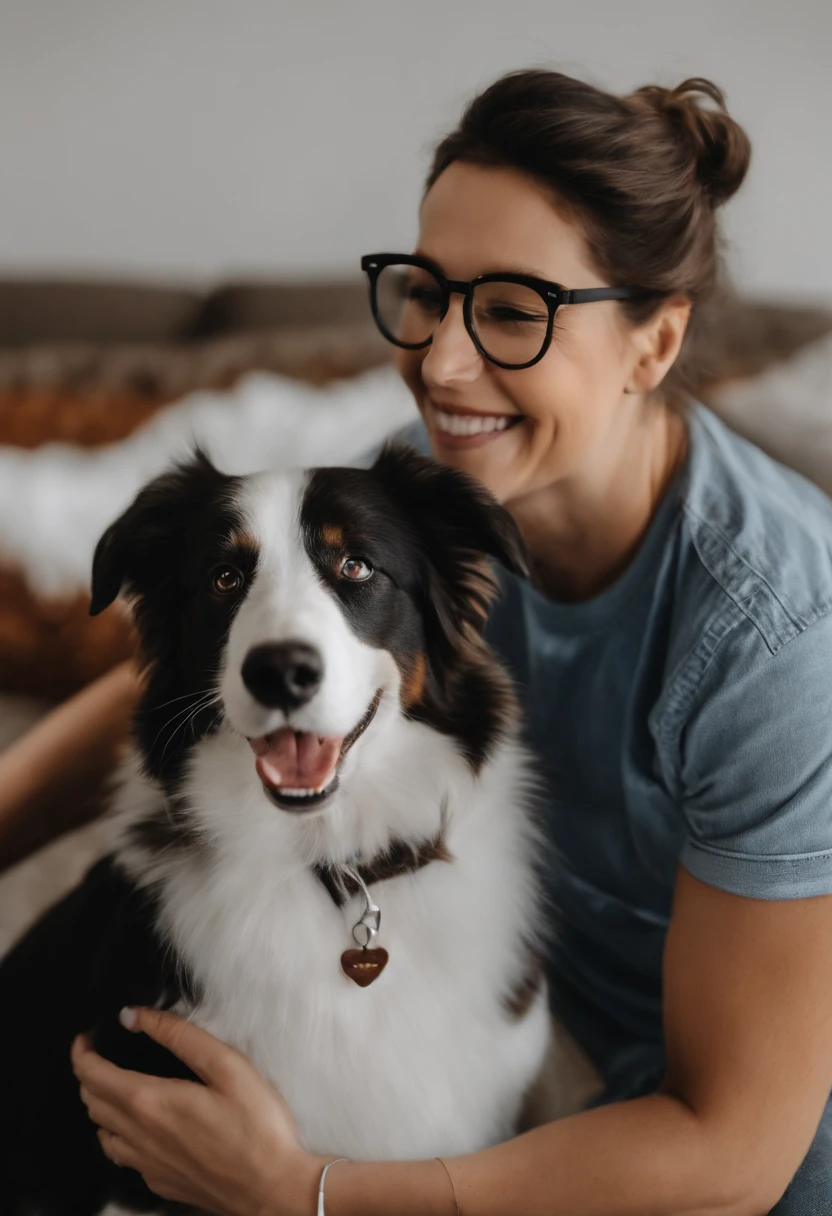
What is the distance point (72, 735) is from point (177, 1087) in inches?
30.3

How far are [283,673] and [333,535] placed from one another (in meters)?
0.27

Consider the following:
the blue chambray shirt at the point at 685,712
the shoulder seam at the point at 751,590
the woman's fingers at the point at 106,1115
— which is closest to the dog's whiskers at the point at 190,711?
the woman's fingers at the point at 106,1115

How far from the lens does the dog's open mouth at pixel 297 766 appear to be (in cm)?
122

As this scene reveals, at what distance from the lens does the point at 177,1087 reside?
4.37ft

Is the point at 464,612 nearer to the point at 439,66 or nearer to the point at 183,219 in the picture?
the point at 439,66

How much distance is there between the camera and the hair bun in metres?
1.43

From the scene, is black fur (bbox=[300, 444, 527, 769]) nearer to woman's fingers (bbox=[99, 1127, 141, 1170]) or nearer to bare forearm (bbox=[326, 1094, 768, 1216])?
bare forearm (bbox=[326, 1094, 768, 1216])

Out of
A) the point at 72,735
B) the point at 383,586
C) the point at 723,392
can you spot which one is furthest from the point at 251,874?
the point at 723,392

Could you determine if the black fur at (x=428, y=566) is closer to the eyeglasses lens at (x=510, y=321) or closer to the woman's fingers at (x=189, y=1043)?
the eyeglasses lens at (x=510, y=321)

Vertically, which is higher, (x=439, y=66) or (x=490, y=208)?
(x=439, y=66)

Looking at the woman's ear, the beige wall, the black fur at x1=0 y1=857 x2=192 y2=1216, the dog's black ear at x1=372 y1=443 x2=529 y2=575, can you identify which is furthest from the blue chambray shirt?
the beige wall

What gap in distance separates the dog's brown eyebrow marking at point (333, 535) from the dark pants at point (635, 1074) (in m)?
1.05

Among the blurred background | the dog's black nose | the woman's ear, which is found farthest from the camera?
the blurred background

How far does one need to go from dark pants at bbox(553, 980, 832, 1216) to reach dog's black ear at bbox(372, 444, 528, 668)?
0.83 m
